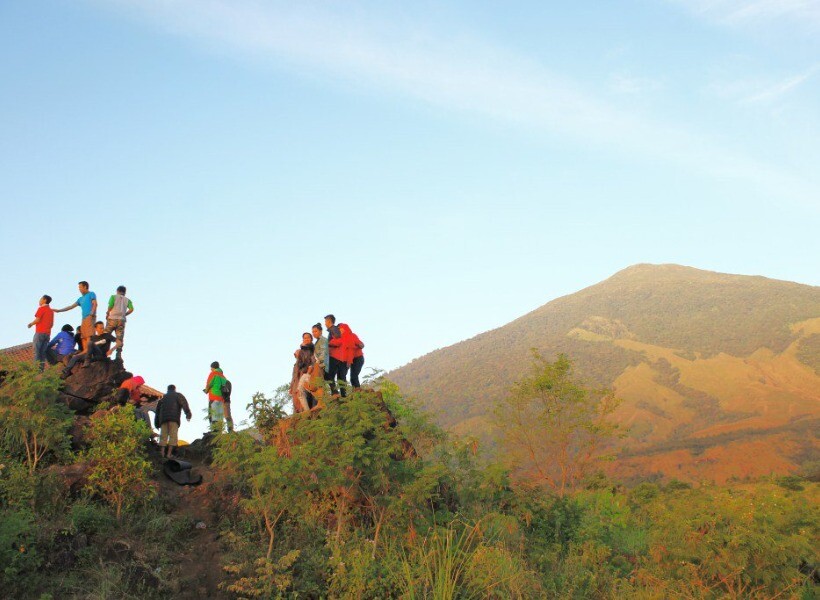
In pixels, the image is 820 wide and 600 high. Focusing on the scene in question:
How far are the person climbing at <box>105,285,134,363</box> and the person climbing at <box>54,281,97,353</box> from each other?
0.34m

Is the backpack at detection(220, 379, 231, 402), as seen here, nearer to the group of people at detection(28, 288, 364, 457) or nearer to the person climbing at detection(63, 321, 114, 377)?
the group of people at detection(28, 288, 364, 457)

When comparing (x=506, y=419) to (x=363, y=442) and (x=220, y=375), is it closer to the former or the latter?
(x=220, y=375)

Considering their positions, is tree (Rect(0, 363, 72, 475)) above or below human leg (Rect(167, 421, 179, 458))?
above

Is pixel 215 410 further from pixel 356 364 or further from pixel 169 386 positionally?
pixel 356 364

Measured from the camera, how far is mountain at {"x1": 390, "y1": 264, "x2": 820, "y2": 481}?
64.8 meters

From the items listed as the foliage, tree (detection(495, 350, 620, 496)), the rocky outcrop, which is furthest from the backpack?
tree (detection(495, 350, 620, 496))

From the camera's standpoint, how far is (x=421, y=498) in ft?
37.4

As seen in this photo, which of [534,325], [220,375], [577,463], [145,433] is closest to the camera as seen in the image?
[145,433]

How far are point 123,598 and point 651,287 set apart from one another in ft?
488

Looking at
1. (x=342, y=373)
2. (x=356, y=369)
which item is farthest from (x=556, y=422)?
(x=342, y=373)

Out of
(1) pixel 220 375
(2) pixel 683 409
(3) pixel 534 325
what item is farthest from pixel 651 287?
(1) pixel 220 375

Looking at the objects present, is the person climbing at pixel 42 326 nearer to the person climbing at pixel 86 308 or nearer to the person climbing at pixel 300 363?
the person climbing at pixel 86 308

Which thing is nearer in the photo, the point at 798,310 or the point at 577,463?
the point at 577,463

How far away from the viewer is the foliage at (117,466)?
1147cm
